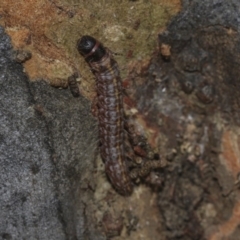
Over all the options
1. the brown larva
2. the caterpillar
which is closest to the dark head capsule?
the caterpillar

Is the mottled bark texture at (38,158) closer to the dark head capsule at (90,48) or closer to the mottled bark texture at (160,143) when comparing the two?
the mottled bark texture at (160,143)

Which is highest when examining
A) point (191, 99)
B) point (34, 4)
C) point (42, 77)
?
point (34, 4)

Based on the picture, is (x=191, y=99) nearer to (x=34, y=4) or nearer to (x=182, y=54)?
(x=182, y=54)

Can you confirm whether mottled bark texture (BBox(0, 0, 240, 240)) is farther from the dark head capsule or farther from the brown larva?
the dark head capsule

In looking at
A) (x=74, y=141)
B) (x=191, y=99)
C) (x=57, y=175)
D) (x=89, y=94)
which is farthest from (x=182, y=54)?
(x=57, y=175)

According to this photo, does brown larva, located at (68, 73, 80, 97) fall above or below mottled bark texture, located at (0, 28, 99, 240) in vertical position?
above

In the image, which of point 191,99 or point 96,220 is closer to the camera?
point 96,220

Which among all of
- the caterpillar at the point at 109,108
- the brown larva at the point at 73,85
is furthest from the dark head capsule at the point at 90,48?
the brown larva at the point at 73,85
